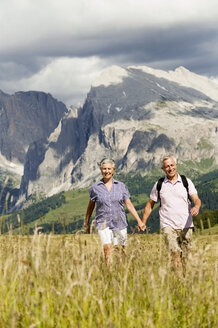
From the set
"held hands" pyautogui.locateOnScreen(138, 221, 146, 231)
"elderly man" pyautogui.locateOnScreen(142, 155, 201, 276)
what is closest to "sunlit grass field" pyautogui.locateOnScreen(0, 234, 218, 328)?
"held hands" pyautogui.locateOnScreen(138, 221, 146, 231)

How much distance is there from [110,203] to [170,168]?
1766 mm

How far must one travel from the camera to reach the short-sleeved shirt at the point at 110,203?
441 inches

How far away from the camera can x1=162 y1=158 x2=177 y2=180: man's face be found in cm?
1134

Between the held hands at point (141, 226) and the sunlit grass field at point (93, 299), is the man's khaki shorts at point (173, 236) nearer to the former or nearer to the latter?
the held hands at point (141, 226)

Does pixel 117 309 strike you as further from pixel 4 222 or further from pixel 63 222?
pixel 4 222

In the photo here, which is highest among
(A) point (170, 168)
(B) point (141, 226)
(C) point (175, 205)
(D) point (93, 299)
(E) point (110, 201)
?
(A) point (170, 168)

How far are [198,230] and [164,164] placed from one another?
5769mm

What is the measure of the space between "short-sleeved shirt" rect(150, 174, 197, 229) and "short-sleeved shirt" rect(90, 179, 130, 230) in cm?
97

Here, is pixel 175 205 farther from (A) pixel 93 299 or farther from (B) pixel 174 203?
(A) pixel 93 299

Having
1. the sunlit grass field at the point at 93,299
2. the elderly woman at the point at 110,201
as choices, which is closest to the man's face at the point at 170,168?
the elderly woman at the point at 110,201

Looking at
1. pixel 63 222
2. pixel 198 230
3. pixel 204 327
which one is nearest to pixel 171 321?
pixel 204 327

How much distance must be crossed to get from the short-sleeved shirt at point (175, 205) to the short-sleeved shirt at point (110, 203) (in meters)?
0.97

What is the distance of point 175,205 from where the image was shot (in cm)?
1124

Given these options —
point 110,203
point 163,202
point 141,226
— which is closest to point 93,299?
point 141,226
